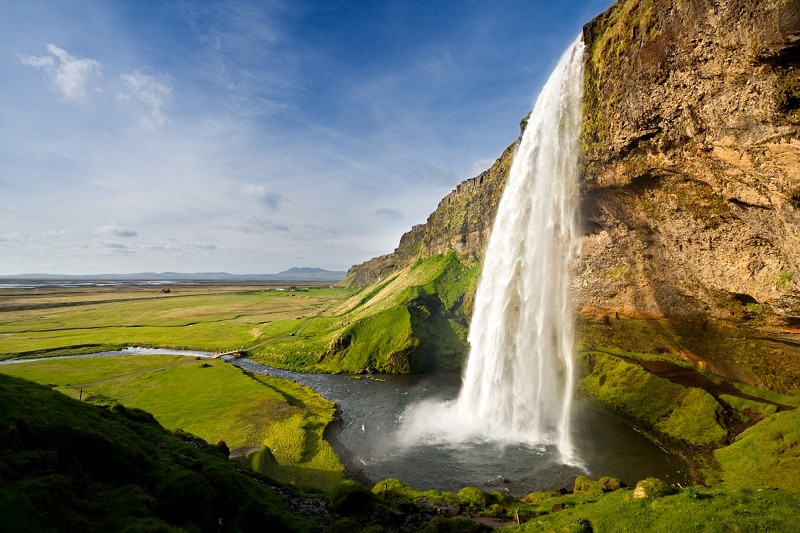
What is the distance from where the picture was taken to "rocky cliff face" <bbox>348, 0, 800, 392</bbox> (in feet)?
84.2

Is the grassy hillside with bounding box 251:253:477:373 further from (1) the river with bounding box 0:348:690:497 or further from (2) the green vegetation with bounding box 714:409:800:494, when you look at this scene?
(2) the green vegetation with bounding box 714:409:800:494

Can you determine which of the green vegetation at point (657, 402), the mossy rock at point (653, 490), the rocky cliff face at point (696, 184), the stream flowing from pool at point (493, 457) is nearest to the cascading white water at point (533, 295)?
the rocky cliff face at point (696, 184)

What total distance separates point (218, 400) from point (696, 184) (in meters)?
58.9

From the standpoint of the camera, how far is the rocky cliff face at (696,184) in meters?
25.7

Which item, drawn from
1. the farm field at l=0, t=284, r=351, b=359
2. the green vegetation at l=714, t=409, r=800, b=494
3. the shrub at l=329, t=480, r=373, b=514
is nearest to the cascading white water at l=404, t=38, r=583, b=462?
the green vegetation at l=714, t=409, r=800, b=494

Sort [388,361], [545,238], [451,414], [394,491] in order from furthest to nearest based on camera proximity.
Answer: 1. [388,361]
2. [545,238]
3. [451,414]
4. [394,491]

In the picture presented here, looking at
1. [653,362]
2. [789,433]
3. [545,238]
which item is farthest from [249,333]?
[789,433]

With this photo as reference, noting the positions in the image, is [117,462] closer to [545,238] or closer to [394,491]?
[394,491]

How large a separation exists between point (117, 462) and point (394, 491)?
17.1 metres

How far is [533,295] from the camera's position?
47.3 metres

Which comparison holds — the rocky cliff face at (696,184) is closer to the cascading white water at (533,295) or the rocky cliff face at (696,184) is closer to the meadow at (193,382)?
the cascading white water at (533,295)

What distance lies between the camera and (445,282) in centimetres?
9650

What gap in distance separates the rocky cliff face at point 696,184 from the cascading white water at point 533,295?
2.65 m

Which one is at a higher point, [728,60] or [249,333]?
[728,60]
